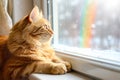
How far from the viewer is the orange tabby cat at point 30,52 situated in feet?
2.80

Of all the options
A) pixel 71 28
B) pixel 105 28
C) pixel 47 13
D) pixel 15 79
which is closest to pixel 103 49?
pixel 105 28

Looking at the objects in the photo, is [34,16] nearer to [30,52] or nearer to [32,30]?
[32,30]

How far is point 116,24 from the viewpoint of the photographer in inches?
28.3

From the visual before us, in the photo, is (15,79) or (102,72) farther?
(15,79)

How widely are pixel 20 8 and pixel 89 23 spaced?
589 mm

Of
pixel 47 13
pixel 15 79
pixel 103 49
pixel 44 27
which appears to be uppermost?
pixel 47 13

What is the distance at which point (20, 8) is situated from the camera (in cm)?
130

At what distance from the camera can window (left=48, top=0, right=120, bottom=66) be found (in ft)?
2.41

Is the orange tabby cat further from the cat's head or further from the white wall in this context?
the white wall

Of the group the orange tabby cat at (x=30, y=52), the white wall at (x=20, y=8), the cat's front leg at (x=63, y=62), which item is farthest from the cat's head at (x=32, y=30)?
the white wall at (x=20, y=8)

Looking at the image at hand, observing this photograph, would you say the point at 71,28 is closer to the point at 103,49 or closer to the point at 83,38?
the point at 83,38

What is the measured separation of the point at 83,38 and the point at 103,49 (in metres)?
0.15

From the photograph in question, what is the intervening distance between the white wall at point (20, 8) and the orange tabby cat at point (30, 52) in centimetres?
34

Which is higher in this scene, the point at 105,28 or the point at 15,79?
the point at 105,28
